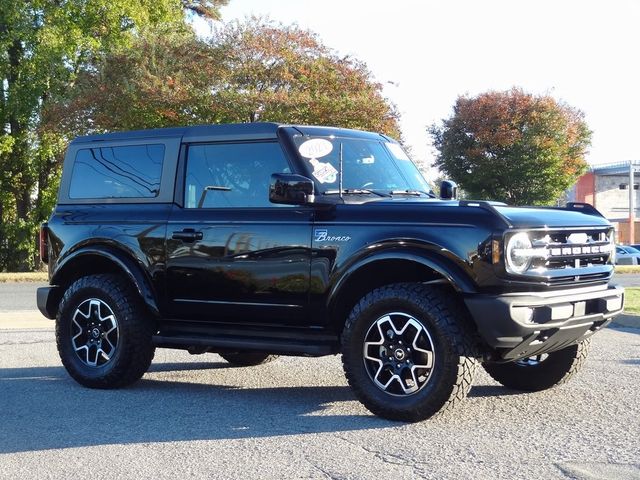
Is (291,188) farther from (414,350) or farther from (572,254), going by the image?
(572,254)

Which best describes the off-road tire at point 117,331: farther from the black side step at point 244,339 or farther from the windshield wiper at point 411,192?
the windshield wiper at point 411,192

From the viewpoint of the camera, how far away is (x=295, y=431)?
5.80 metres

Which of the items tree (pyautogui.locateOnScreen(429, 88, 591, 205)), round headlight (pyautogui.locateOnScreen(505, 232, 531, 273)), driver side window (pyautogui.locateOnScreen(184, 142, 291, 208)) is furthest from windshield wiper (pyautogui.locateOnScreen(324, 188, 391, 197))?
tree (pyautogui.locateOnScreen(429, 88, 591, 205))

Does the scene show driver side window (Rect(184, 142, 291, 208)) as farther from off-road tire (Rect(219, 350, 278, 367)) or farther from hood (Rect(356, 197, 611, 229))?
off-road tire (Rect(219, 350, 278, 367))

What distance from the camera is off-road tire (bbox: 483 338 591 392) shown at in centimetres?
702

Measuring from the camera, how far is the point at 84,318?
7699 mm

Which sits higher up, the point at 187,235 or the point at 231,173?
the point at 231,173

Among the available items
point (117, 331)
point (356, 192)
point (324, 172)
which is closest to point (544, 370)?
point (356, 192)

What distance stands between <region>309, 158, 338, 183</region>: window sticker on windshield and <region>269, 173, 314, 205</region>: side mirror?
0.38 meters

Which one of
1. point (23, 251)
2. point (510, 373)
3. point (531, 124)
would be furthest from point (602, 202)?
point (510, 373)

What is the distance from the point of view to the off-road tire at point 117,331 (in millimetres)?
7352

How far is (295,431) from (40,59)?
87.2ft

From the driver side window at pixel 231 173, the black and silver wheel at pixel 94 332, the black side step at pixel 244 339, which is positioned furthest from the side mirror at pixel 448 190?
the black and silver wheel at pixel 94 332

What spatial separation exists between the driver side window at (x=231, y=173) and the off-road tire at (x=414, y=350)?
48.2 inches
